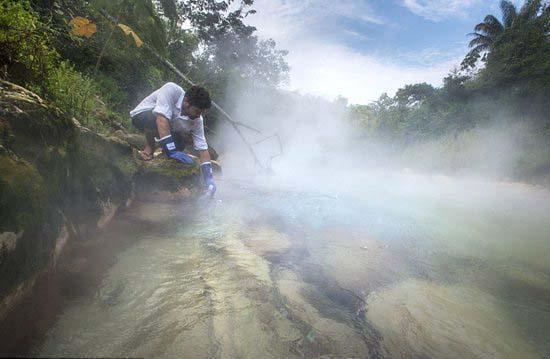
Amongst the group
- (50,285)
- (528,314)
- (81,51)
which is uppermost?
(81,51)

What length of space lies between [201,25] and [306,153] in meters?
10.2

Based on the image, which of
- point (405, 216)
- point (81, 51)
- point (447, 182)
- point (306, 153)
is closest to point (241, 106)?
point (306, 153)

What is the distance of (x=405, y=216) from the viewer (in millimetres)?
4973

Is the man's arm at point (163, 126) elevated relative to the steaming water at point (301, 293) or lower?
elevated

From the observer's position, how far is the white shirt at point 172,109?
11.7 ft

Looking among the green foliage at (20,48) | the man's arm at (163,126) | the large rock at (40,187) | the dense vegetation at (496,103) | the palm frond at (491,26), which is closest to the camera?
the large rock at (40,187)

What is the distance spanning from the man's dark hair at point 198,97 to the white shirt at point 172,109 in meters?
0.22

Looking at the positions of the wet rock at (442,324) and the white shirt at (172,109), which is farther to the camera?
the white shirt at (172,109)

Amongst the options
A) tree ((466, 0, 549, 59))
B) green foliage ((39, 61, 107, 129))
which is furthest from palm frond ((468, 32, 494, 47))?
green foliage ((39, 61, 107, 129))

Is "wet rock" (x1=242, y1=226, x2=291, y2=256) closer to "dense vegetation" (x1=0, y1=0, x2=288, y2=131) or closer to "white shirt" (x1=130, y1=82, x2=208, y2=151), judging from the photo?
"white shirt" (x1=130, y1=82, x2=208, y2=151)

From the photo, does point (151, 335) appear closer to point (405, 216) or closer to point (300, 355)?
point (300, 355)

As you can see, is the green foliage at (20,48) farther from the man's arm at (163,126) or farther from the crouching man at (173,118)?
the man's arm at (163,126)

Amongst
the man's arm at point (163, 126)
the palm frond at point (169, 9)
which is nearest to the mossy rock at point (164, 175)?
the man's arm at point (163, 126)

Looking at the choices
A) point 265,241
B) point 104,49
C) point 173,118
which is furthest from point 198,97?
point 104,49
